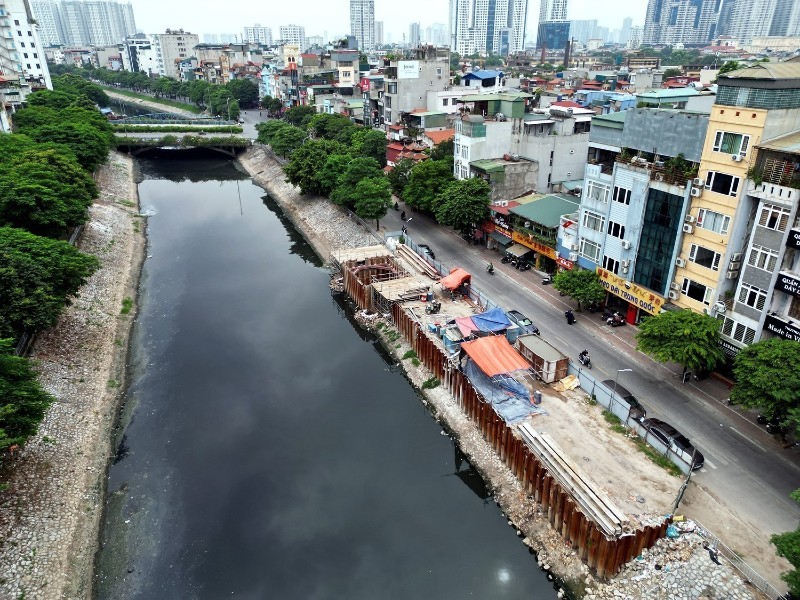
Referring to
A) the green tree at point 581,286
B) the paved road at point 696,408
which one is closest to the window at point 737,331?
the paved road at point 696,408

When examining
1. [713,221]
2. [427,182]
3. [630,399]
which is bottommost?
[630,399]

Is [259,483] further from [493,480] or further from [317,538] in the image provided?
[493,480]

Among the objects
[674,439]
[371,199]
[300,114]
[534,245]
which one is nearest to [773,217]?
[674,439]

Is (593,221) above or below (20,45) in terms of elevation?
below

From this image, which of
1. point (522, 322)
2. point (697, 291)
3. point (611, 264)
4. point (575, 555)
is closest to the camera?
point (575, 555)

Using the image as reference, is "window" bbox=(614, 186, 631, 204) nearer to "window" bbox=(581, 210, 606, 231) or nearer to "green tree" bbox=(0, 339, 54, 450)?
"window" bbox=(581, 210, 606, 231)

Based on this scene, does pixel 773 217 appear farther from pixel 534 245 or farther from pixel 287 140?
pixel 287 140

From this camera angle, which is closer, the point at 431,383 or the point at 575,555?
the point at 575,555
